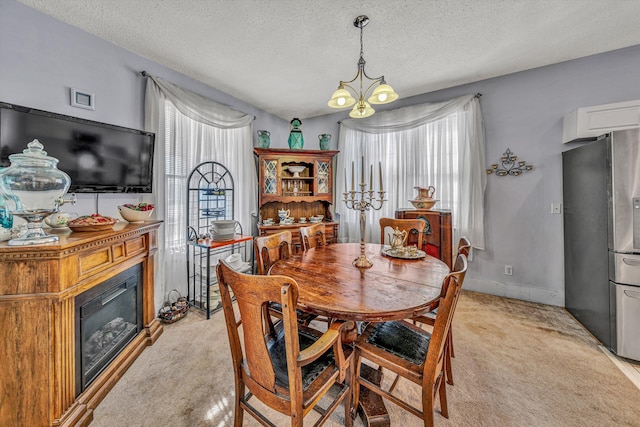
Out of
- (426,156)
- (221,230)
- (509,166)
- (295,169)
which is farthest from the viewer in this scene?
(295,169)

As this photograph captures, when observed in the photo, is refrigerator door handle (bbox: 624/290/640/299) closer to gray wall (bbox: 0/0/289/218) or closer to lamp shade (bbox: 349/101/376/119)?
lamp shade (bbox: 349/101/376/119)

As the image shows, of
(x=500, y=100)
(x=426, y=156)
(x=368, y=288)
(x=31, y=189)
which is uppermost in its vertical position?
(x=500, y=100)

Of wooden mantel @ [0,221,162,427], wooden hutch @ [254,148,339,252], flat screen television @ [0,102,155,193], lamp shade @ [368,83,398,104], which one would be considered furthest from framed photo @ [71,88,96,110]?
lamp shade @ [368,83,398,104]

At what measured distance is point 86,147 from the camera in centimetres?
193

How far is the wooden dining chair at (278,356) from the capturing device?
88cm

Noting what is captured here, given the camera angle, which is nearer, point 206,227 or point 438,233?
point 438,233

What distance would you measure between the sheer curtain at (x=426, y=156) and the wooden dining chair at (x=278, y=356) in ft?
7.59

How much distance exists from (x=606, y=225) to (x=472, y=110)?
1.77 m

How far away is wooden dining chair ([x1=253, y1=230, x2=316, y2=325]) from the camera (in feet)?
5.63

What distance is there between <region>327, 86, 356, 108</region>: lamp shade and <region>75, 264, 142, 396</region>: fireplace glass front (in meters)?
2.07

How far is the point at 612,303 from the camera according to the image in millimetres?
1948

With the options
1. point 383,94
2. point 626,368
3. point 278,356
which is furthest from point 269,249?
point 626,368

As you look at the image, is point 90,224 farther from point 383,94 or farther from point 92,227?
point 383,94

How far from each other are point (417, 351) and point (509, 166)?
276 centimetres
